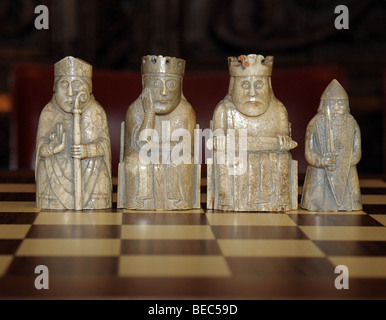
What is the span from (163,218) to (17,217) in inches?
17.8

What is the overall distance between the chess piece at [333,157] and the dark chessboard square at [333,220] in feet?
0.24

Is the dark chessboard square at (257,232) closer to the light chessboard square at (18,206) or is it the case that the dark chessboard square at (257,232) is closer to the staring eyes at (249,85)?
the staring eyes at (249,85)

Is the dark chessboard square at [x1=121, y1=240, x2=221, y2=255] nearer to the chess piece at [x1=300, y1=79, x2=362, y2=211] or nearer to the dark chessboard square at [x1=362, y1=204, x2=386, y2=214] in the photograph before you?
the chess piece at [x1=300, y1=79, x2=362, y2=211]

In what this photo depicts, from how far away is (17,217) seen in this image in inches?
82.7

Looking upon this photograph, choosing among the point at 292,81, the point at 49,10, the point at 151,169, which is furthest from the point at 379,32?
the point at 151,169

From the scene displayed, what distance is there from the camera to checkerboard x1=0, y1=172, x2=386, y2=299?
1.36 metres

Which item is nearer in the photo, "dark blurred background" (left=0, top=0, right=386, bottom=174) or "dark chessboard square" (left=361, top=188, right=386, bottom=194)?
"dark chessboard square" (left=361, top=188, right=386, bottom=194)

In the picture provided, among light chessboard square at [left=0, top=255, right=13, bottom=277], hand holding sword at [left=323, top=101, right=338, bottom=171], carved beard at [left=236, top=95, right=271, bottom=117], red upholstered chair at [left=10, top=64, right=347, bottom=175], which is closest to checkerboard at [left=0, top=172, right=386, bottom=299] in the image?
light chessboard square at [left=0, top=255, right=13, bottom=277]

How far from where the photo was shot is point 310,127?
230cm

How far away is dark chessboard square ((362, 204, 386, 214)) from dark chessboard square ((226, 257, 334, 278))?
764 mm

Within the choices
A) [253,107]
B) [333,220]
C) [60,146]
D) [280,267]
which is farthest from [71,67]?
[280,267]

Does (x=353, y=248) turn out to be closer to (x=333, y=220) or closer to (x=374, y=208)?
(x=333, y=220)

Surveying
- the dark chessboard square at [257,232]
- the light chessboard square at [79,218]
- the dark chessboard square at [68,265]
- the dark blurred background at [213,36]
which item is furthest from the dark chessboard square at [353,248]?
the dark blurred background at [213,36]

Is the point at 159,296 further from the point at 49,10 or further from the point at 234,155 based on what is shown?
the point at 49,10
